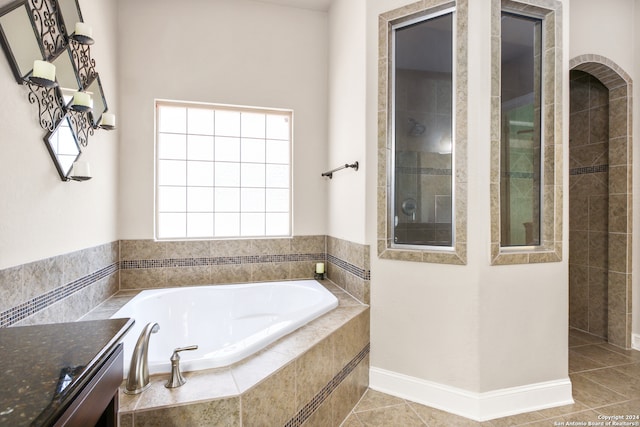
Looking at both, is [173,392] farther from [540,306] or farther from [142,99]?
[142,99]

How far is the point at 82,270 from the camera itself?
1986 mm

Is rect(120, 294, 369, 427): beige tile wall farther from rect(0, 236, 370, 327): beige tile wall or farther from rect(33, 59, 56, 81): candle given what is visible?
rect(33, 59, 56, 81): candle

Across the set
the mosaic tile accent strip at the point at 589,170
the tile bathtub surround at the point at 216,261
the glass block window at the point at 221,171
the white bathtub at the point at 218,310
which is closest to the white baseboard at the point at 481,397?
the white bathtub at the point at 218,310

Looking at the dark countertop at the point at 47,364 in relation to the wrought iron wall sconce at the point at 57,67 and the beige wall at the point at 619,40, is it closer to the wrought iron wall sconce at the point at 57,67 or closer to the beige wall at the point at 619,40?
the wrought iron wall sconce at the point at 57,67

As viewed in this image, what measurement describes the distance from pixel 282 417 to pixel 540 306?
1.66m

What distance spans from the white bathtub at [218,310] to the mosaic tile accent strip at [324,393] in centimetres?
34

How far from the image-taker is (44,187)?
161 centimetres

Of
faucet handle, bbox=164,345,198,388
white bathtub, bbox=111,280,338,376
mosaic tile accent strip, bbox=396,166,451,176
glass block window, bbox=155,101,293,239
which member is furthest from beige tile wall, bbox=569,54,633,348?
faucet handle, bbox=164,345,198,388

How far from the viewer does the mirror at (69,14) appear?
5.69 ft

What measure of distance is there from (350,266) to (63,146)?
6.32 feet

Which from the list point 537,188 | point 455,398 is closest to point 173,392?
point 455,398

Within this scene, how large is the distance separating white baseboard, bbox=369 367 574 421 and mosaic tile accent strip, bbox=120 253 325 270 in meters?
1.26

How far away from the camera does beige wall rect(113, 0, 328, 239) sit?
2.62 metres

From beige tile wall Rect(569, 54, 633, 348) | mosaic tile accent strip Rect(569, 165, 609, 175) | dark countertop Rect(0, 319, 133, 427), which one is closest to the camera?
dark countertop Rect(0, 319, 133, 427)
